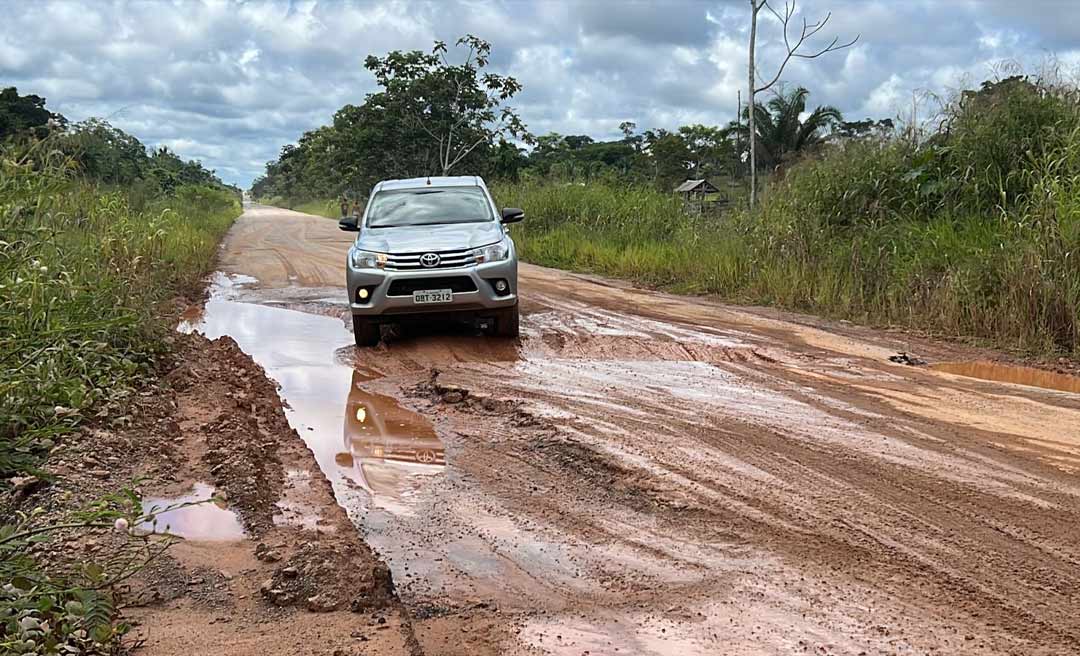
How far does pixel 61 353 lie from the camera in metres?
5.95

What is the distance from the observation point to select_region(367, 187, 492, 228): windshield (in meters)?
10.0

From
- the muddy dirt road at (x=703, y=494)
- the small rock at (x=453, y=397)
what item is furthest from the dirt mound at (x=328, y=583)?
the small rock at (x=453, y=397)

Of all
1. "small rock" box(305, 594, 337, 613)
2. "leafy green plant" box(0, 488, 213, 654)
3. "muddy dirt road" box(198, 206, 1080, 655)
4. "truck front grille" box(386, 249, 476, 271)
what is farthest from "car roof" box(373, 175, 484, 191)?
"small rock" box(305, 594, 337, 613)

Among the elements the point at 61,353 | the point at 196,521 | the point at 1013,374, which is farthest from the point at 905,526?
the point at 61,353

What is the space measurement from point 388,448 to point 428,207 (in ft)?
16.6

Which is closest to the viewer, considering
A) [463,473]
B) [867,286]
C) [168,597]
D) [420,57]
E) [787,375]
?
[168,597]

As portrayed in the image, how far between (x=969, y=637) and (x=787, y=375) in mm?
4418

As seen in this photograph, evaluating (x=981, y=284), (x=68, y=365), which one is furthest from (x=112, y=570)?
(x=981, y=284)

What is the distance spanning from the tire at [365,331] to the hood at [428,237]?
0.71 meters

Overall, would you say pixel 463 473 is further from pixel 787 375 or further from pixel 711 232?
pixel 711 232

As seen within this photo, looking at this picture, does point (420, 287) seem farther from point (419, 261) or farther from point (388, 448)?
point (388, 448)

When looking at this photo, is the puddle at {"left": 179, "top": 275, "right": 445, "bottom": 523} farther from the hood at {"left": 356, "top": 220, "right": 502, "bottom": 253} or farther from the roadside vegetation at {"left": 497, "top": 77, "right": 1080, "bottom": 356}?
the roadside vegetation at {"left": 497, "top": 77, "right": 1080, "bottom": 356}

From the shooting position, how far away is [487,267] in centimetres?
898

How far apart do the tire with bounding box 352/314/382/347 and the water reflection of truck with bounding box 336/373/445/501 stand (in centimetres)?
223
